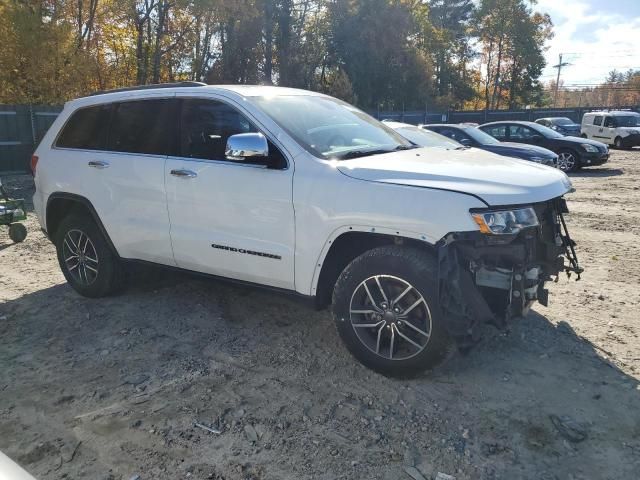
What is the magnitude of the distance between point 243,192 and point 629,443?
2847 mm

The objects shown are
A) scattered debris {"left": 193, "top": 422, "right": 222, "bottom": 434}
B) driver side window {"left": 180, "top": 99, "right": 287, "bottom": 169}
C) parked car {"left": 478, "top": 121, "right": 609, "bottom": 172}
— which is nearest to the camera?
scattered debris {"left": 193, "top": 422, "right": 222, "bottom": 434}

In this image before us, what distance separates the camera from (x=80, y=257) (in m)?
5.25

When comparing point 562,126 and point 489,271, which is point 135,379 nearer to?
point 489,271

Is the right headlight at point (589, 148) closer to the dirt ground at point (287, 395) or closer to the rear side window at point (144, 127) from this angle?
the dirt ground at point (287, 395)

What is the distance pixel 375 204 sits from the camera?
3.44 m

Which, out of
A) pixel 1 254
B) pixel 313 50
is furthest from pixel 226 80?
pixel 1 254

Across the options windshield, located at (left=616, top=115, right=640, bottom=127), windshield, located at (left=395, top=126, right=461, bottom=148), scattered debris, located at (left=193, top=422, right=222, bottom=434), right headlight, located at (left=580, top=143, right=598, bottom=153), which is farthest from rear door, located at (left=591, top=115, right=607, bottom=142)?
scattered debris, located at (left=193, top=422, right=222, bottom=434)

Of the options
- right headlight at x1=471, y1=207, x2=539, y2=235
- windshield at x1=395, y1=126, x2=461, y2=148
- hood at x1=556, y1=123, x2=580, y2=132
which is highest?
windshield at x1=395, y1=126, x2=461, y2=148

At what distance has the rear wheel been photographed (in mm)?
15547

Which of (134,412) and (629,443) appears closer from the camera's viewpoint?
(629,443)

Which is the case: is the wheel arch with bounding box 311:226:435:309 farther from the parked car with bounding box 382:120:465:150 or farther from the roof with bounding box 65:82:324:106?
the parked car with bounding box 382:120:465:150

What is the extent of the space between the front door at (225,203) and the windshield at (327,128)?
218 millimetres

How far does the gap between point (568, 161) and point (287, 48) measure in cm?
2261

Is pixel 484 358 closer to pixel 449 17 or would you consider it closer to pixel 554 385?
pixel 554 385
